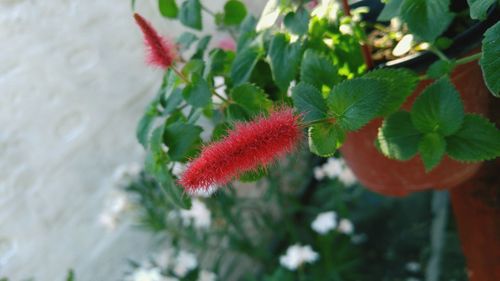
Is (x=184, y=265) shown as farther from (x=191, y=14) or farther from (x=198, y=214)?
(x=191, y=14)

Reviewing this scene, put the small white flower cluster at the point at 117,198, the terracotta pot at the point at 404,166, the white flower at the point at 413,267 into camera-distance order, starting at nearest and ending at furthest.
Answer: the terracotta pot at the point at 404,166 < the small white flower cluster at the point at 117,198 < the white flower at the point at 413,267

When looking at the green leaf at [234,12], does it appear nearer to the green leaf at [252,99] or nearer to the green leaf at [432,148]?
the green leaf at [252,99]

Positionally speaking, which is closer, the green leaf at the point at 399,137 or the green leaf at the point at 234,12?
the green leaf at the point at 399,137

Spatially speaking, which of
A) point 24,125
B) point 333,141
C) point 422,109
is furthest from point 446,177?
point 24,125

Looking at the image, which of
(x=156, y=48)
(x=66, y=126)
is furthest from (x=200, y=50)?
(x=66, y=126)

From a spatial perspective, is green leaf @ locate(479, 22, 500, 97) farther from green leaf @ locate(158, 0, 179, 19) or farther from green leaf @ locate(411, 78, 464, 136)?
green leaf @ locate(158, 0, 179, 19)

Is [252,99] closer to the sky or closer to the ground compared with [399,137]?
closer to the sky

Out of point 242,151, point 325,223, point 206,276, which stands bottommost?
point 325,223

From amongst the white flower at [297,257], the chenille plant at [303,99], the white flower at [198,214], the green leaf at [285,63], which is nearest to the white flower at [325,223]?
the white flower at [297,257]
